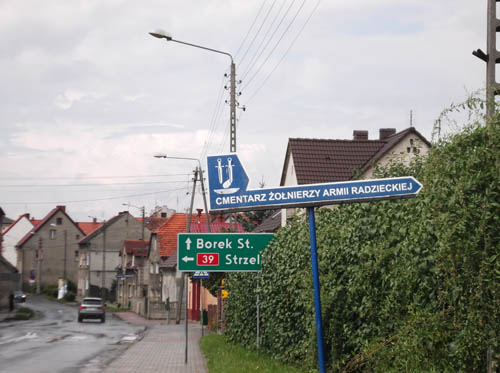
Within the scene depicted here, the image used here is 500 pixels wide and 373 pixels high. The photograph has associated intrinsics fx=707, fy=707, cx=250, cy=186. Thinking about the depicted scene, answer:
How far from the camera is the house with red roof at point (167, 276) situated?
53.2 metres

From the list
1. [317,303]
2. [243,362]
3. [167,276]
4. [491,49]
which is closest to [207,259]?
[243,362]

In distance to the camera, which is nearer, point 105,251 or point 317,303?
point 317,303

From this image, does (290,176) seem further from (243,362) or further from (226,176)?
(226,176)

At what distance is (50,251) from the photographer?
10638cm

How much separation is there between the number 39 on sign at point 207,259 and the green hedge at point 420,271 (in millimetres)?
3713

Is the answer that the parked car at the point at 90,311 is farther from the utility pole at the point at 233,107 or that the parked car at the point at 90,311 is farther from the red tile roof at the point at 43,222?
the red tile roof at the point at 43,222

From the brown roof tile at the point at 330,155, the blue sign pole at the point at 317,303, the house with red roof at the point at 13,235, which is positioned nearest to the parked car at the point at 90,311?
the brown roof tile at the point at 330,155

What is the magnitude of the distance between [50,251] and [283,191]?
4097 inches

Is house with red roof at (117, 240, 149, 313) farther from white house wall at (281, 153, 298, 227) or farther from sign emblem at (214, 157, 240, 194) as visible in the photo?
sign emblem at (214, 157, 240, 194)

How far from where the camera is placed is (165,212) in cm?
10100

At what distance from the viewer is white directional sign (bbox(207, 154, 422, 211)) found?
710 cm

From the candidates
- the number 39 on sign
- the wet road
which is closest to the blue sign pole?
the number 39 on sign

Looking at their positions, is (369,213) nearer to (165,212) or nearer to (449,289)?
(449,289)

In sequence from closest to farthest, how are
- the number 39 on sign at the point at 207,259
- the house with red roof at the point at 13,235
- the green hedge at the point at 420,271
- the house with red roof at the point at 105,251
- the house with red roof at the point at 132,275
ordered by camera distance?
1. the green hedge at the point at 420,271
2. the number 39 on sign at the point at 207,259
3. the house with red roof at the point at 132,275
4. the house with red roof at the point at 105,251
5. the house with red roof at the point at 13,235
